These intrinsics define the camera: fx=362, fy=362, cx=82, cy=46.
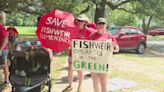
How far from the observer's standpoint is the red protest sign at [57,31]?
7.32 meters

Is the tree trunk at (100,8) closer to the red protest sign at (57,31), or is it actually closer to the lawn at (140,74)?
the lawn at (140,74)

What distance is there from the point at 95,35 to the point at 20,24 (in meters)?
82.8

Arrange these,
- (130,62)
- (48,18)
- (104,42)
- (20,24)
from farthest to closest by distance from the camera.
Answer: (20,24), (130,62), (48,18), (104,42)

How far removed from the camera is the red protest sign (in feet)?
24.0

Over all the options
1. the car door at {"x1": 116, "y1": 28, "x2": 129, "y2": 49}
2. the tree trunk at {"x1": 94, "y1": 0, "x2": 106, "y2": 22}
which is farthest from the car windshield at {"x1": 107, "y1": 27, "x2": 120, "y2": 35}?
the tree trunk at {"x1": 94, "y1": 0, "x2": 106, "y2": 22}

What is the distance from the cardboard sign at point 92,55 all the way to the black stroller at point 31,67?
0.58 m

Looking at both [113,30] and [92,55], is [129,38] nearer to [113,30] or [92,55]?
[113,30]

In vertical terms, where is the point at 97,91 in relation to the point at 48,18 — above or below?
below

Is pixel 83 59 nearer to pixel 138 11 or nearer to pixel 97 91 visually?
pixel 97 91

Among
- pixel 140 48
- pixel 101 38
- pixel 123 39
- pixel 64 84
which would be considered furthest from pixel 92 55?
pixel 140 48

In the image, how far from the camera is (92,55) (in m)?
6.93

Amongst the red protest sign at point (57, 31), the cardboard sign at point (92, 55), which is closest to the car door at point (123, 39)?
the red protest sign at point (57, 31)

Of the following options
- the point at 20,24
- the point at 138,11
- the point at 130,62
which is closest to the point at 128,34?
the point at 130,62

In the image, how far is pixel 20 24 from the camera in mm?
88125
